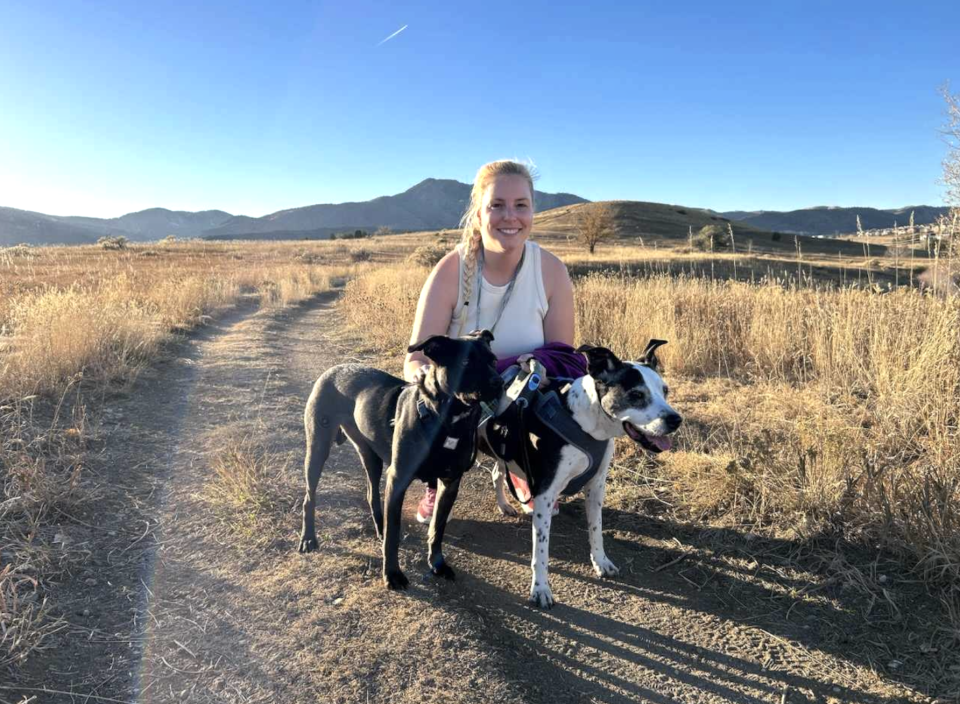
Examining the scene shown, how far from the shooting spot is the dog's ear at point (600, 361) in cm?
279

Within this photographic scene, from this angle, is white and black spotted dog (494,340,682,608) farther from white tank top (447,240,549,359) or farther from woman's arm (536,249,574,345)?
woman's arm (536,249,574,345)

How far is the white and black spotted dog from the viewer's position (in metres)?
2.72

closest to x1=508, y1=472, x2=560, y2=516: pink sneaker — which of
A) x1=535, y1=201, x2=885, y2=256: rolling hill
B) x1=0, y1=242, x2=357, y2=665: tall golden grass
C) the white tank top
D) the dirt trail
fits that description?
the dirt trail

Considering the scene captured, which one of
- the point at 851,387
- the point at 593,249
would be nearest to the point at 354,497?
the point at 851,387

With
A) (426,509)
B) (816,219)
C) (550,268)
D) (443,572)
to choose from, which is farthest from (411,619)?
(816,219)

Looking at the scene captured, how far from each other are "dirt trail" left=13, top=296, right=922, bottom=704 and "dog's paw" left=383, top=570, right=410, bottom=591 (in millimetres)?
64

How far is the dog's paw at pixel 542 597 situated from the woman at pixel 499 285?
3.54ft

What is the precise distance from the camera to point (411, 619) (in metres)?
2.61

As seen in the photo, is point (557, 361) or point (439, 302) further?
point (439, 302)

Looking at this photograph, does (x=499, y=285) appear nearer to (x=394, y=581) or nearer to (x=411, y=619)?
(x=394, y=581)

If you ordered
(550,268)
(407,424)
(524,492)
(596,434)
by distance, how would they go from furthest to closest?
(550,268) < (524,492) < (596,434) < (407,424)

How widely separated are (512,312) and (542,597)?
75.2 inches

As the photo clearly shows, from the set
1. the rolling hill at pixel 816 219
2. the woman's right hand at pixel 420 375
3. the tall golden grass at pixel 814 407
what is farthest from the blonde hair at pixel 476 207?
the rolling hill at pixel 816 219

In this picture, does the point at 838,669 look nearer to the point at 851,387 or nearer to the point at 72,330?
the point at 851,387
